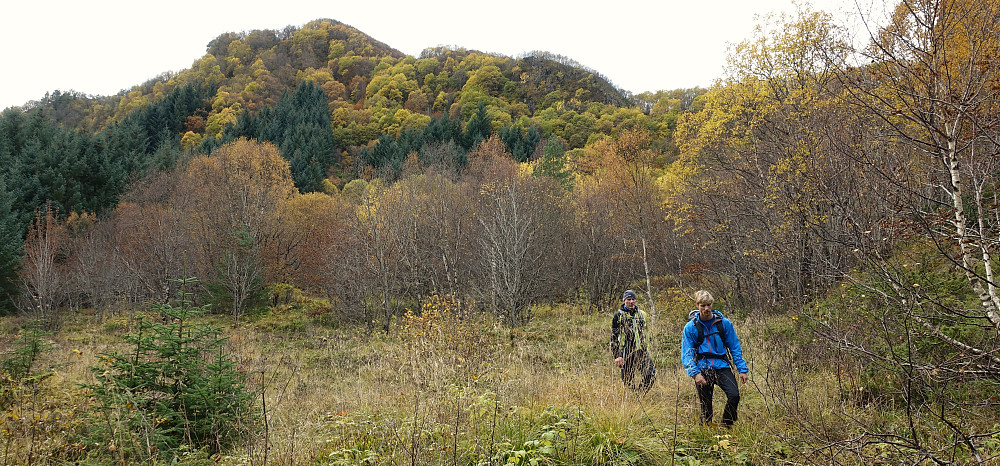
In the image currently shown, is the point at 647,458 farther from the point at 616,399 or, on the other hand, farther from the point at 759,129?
the point at 759,129

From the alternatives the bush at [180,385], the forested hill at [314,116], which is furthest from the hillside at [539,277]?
the forested hill at [314,116]

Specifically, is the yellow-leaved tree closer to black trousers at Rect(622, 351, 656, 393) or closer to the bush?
the bush

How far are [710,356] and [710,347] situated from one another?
89mm

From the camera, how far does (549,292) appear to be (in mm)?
21250

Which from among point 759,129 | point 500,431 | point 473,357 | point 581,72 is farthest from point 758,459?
point 581,72

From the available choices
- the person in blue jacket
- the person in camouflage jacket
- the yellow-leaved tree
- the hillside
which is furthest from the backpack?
the yellow-leaved tree

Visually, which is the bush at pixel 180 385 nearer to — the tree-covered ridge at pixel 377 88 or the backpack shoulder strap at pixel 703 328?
the backpack shoulder strap at pixel 703 328

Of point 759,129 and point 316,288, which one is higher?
point 759,129

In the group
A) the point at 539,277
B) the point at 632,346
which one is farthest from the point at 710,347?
the point at 539,277

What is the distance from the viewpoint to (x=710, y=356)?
15.6ft

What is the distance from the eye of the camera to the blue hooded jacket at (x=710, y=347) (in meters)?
4.72

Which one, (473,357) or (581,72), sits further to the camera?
(581,72)

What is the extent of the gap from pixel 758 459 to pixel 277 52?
3797 inches

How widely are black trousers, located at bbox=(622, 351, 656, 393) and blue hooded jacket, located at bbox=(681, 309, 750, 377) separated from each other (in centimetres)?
109
